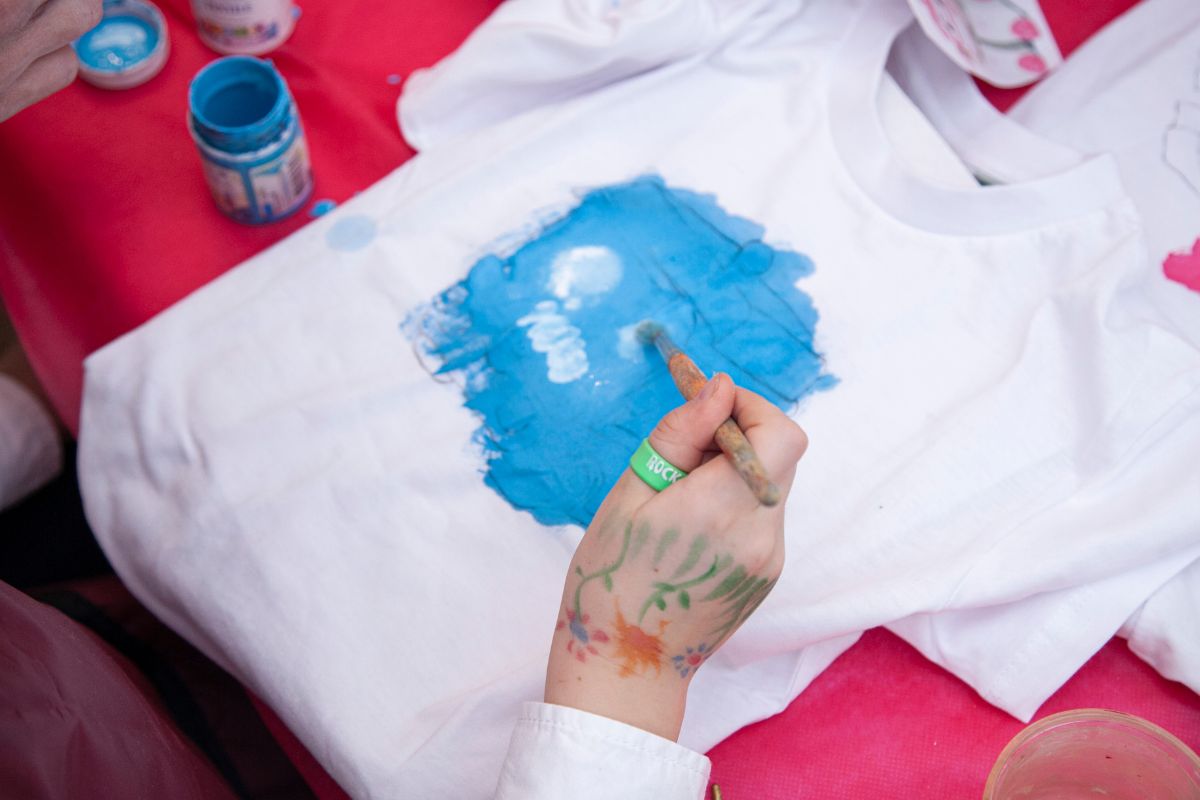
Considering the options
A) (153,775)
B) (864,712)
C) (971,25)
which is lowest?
(864,712)

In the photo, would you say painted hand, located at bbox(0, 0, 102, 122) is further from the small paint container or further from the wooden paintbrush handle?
the wooden paintbrush handle

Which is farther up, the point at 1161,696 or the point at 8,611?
the point at 8,611

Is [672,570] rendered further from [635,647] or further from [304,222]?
[304,222]

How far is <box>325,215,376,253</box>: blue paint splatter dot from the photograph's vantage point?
0.98 m

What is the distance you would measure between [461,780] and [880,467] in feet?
1.48

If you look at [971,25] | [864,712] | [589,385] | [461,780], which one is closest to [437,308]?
[589,385]

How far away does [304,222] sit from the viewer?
1079 millimetres

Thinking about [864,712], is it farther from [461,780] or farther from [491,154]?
[491,154]

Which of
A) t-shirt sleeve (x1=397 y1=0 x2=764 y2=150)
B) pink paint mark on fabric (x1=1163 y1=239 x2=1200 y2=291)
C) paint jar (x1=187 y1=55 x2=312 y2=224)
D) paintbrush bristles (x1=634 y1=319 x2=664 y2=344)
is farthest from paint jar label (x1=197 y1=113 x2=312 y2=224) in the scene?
pink paint mark on fabric (x1=1163 y1=239 x2=1200 y2=291)

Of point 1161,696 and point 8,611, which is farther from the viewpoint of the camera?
point 1161,696

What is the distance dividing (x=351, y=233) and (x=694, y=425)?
50 cm

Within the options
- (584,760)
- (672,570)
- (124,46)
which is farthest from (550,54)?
(584,760)

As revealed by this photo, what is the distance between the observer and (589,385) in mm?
902

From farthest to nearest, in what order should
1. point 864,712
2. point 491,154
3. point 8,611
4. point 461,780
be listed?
1. point 491,154
2. point 864,712
3. point 461,780
4. point 8,611
